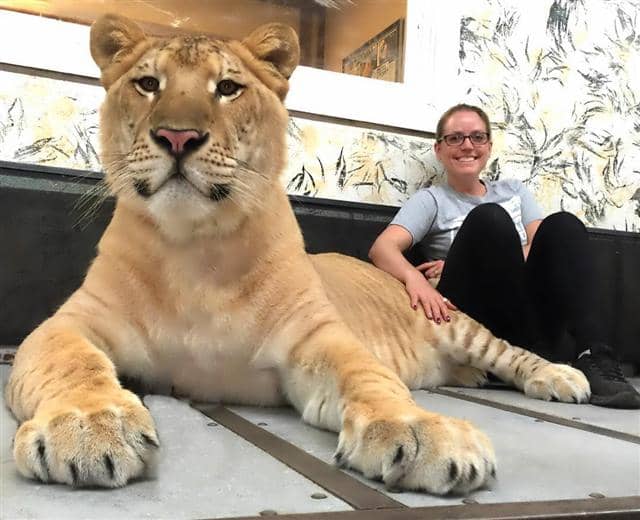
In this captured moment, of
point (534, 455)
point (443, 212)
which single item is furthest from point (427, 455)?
point (443, 212)

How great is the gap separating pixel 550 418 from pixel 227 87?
86 cm

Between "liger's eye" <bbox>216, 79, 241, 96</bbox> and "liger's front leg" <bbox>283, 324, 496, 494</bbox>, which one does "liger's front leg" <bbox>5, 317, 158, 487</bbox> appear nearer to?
"liger's front leg" <bbox>283, 324, 496, 494</bbox>

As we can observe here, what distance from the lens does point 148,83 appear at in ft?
3.90

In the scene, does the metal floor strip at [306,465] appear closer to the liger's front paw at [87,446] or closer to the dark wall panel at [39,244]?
the liger's front paw at [87,446]

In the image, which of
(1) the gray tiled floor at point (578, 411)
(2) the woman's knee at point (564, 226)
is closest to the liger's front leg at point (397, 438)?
(1) the gray tiled floor at point (578, 411)

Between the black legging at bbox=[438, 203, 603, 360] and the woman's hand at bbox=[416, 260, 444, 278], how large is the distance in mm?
108

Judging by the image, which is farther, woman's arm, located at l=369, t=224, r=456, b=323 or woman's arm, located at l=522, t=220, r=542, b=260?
woman's arm, located at l=522, t=220, r=542, b=260

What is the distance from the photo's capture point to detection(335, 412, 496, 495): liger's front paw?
0.73 meters

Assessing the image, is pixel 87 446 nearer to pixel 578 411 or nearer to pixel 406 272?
pixel 578 411

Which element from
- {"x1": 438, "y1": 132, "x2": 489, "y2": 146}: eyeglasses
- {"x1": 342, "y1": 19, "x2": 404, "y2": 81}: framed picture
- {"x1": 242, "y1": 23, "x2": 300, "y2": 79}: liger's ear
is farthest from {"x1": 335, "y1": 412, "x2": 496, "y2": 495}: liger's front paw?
{"x1": 342, "y1": 19, "x2": 404, "y2": 81}: framed picture

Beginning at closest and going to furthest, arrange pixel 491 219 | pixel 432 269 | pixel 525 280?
pixel 491 219 → pixel 525 280 → pixel 432 269

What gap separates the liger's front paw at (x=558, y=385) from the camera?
154 centimetres

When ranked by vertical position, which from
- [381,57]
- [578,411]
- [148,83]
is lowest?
[578,411]

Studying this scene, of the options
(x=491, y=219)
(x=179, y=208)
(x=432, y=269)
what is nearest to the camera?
(x=179, y=208)
